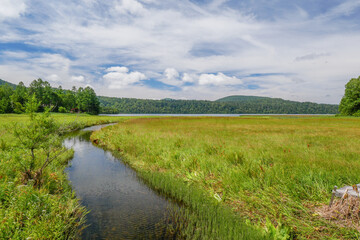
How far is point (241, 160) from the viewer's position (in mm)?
9445

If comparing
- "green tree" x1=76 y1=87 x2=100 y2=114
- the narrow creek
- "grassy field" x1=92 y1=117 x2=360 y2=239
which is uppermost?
"green tree" x1=76 y1=87 x2=100 y2=114

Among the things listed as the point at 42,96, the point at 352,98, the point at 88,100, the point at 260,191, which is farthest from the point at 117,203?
the point at 88,100

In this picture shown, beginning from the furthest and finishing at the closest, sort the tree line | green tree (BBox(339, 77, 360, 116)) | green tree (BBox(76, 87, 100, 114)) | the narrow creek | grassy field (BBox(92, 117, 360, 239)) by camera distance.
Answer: green tree (BBox(76, 87, 100, 114)), the tree line, green tree (BBox(339, 77, 360, 116)), the narrow creek, grassy field (BBox(92, 117, 360, 239))

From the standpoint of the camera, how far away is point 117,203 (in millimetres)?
7730

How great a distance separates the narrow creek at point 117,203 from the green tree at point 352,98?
8727 cm

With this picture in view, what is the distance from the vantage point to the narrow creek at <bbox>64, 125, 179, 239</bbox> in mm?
5896

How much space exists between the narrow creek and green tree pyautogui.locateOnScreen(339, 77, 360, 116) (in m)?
87.3

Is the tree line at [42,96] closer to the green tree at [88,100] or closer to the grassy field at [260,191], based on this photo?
the green tree at [88,100]

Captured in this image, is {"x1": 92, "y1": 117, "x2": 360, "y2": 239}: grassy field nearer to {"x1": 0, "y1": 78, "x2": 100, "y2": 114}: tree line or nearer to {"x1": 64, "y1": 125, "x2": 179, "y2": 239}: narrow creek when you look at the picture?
{"x1": 64, "y1": 125, "x2": 179, "y2": 239}: narrow creek

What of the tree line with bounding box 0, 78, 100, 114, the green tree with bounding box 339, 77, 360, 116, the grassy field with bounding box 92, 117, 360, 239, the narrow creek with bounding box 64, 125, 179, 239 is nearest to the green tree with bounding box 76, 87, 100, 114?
the tree line with bounding box 0, 78, 100, 114

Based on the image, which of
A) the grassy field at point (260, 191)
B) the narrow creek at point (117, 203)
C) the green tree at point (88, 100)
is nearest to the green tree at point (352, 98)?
the grassy field at point (260, 191)

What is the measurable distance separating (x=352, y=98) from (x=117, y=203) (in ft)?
309

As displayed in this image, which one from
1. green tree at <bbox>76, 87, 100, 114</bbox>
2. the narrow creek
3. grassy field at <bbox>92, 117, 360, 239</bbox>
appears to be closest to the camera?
grassy field at <bbox>92, 117, 360, 239</bbox>

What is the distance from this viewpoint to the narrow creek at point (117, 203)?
5896 millimetres
